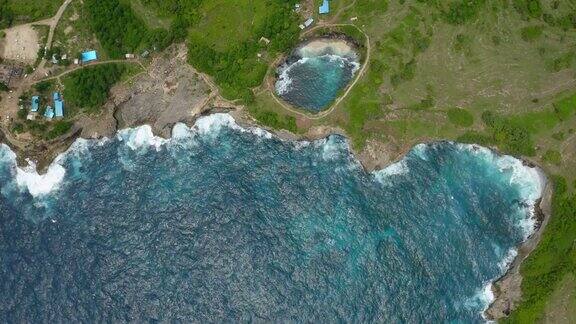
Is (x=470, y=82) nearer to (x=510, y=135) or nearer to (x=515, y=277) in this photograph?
(x=510, y=135)

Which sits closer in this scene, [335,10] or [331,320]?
[331,320]

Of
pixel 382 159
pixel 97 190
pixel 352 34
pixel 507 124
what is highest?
pixel 352 34

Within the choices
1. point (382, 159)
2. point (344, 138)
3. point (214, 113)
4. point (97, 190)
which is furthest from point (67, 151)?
point (382, 159)

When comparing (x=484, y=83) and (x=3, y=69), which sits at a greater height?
(x=484, y=83)

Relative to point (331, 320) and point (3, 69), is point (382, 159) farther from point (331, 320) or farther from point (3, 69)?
point (3, 69)

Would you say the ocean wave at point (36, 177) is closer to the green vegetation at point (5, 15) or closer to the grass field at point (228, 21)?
the green vegetation at point (5, 15)

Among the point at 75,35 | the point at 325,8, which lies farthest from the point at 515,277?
the point at 75,35

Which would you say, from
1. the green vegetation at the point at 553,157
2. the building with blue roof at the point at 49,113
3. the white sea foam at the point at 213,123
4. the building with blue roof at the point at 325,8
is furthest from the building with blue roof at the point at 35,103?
the green vegetation at the point at 553,157
